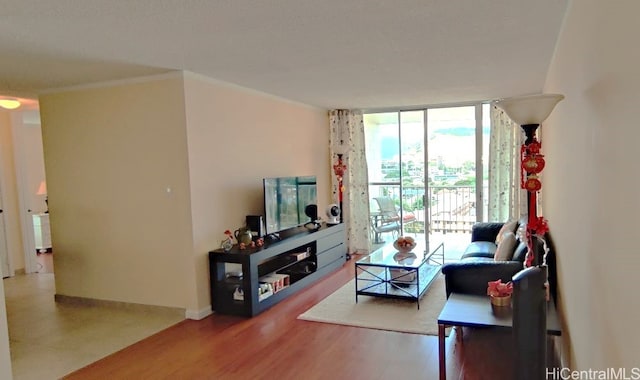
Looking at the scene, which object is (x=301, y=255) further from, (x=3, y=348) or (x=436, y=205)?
(x=3, y=348)

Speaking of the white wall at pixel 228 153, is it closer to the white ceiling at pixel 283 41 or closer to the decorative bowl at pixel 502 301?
the white ceiling at pixel 283 41

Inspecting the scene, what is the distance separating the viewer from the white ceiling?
241 centimetres

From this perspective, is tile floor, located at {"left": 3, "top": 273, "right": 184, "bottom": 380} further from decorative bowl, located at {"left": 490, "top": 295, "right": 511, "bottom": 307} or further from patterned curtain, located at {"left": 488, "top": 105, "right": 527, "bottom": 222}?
patterned curtain, located at {"left": 488, "top": 105, "right": 527, "bottom": 222}

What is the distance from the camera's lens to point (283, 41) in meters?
3.02

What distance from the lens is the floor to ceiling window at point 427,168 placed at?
6.44 meters

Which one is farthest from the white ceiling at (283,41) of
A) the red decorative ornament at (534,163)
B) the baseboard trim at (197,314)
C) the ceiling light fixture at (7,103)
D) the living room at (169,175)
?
the baseboard trim at (197,314)

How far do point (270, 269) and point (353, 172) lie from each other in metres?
2.68

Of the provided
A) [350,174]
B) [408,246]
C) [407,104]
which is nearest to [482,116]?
[407,104]

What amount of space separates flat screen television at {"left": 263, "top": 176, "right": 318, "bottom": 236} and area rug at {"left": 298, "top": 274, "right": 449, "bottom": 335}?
105 centimetres

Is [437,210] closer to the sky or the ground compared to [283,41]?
closer to the ground

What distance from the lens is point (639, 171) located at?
3.33 ft

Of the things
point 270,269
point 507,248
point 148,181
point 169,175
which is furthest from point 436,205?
point 148,181

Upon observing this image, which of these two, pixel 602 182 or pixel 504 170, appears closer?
pixel 602 182

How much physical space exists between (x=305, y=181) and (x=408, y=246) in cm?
165
